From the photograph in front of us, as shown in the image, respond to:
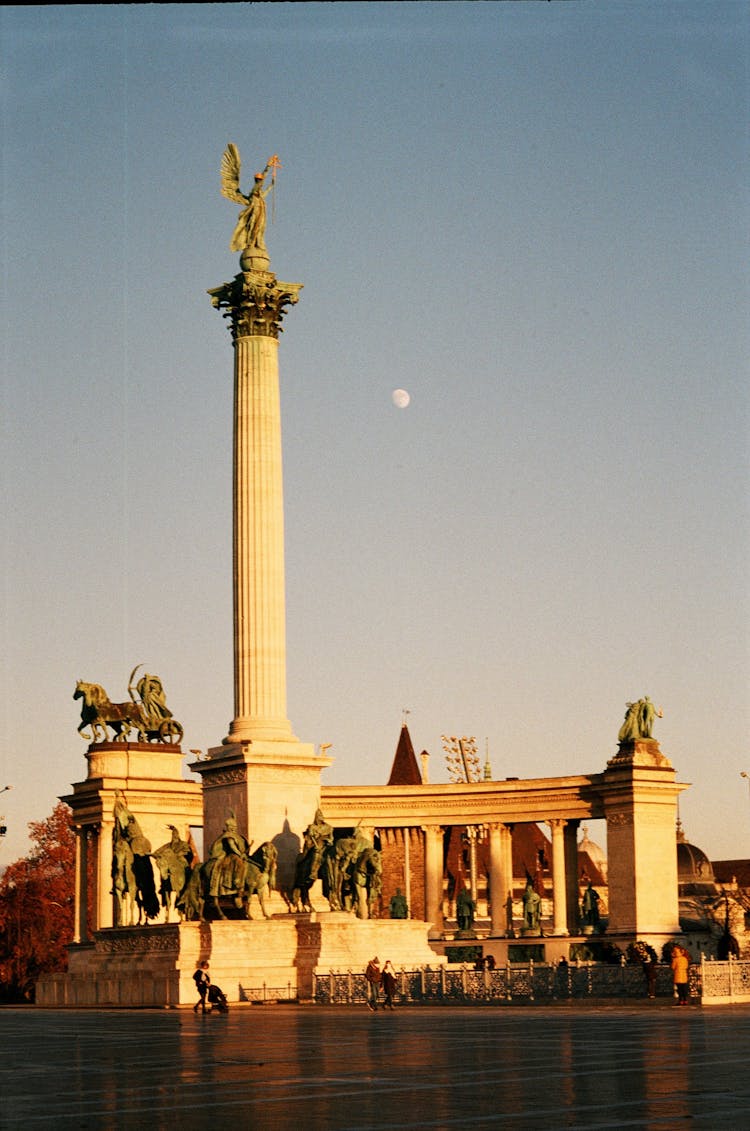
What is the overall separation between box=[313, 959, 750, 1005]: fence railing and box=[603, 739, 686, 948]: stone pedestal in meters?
27.6

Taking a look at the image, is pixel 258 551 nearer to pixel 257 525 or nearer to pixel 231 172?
pixel 257 525

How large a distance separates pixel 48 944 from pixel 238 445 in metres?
53.4

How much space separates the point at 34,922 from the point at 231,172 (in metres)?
55.6

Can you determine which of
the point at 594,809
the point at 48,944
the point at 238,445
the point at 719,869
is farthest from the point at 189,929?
the point at 719,869

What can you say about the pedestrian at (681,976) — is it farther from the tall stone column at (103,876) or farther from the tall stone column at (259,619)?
the tall stone column at (103,876)

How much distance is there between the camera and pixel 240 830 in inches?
2440

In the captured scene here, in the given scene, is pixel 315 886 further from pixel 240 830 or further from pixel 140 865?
pixel 140 865

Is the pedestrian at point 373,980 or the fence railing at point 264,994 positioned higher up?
the pedestrian at point 373,980

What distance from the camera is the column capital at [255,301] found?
66.6 metres

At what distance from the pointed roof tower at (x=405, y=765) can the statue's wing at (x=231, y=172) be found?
9854 centimetres

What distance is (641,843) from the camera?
270 feet

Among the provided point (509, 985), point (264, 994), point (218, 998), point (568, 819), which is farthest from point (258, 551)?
point (568, 819)

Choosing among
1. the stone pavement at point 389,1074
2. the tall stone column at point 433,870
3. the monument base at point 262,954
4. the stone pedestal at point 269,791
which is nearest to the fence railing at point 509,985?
the monument base at point 262,954

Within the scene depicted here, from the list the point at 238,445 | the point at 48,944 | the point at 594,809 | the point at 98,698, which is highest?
the point at 238,445
